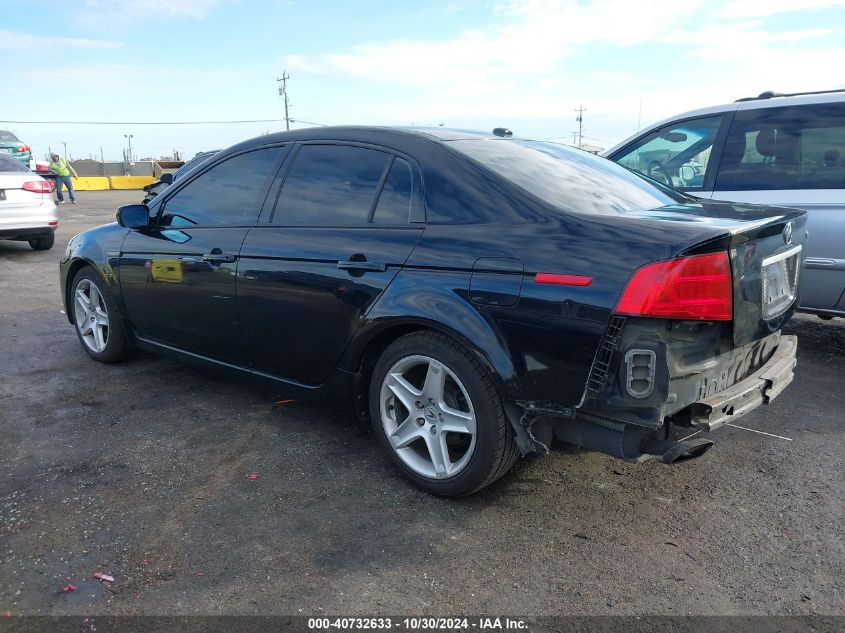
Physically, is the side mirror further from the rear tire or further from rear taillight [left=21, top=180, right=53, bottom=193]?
the rear tire

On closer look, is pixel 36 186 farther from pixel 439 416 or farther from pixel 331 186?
pixel 439 416

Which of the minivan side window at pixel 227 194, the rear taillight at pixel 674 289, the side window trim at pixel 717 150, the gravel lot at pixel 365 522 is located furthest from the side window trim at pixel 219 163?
the side window trim at pixel 717 150

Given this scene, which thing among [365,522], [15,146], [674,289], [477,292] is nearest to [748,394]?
[674,289]

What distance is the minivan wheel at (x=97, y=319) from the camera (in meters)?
4.67

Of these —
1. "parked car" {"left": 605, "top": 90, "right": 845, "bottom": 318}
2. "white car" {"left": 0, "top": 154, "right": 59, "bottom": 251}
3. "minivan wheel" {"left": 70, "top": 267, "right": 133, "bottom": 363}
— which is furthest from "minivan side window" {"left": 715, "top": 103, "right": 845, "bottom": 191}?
"white car" {"left": 0, "top": 154, "right": 59, "bottom": 251}

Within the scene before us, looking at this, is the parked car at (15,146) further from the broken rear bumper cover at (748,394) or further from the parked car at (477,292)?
the broken rear bumper cover at (748,394)

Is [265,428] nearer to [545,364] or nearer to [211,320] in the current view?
[211,320]

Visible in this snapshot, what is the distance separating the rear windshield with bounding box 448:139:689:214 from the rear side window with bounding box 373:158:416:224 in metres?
0.25

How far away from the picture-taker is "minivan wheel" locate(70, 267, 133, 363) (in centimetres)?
467

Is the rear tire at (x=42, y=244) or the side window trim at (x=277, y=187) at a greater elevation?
the side window trim at (x=277, y=187)

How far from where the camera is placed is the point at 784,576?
2.49m

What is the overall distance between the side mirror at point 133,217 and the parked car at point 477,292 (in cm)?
24

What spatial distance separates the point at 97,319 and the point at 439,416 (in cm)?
306

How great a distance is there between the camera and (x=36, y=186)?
10102mm
